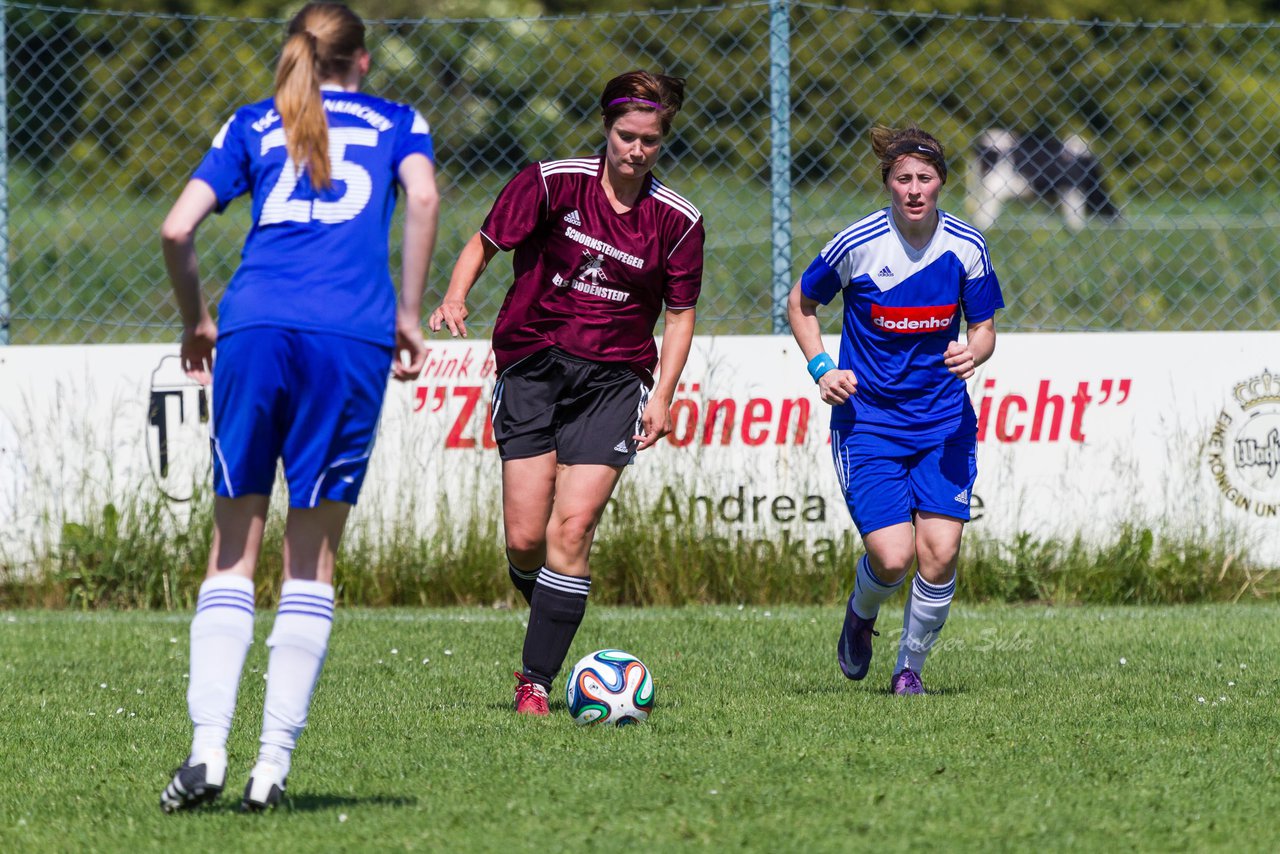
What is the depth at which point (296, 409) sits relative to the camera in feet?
11.9

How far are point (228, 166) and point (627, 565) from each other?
4597 millimetres

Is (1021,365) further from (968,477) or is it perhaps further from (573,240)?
(573,240)

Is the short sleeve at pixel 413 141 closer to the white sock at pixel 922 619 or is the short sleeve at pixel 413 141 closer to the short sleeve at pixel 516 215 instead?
the short sleeve at pixel 516 215

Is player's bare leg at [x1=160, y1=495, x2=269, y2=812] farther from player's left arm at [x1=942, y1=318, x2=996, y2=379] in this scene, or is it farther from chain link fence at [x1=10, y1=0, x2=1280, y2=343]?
chain link fence at [x1=10, y1=0, x2=1280, y2=343]

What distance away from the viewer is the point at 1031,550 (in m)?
8.11

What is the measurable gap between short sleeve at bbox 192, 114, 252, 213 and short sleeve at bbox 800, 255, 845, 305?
96.1 inches

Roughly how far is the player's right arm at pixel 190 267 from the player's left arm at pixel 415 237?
40 centimetres

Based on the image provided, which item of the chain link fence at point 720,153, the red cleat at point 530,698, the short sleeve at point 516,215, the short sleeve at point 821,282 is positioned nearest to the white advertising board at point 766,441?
the chain link fence at point 720,153

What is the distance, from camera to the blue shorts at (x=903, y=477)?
5539 mm

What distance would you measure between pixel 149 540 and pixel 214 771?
15.1 feet

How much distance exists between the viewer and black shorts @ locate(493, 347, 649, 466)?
5.35m

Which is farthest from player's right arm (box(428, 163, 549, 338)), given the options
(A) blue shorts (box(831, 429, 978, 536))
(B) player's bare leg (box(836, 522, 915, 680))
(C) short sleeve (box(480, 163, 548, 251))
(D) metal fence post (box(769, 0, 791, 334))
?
(D) metal fence post (box(769, 0, 791, 334))

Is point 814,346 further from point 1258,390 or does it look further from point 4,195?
point 4,195

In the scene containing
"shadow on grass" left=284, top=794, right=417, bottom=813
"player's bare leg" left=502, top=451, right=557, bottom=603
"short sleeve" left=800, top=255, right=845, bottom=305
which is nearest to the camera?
"shadow on grass" left=284, top=794, right=417, bottom=813
